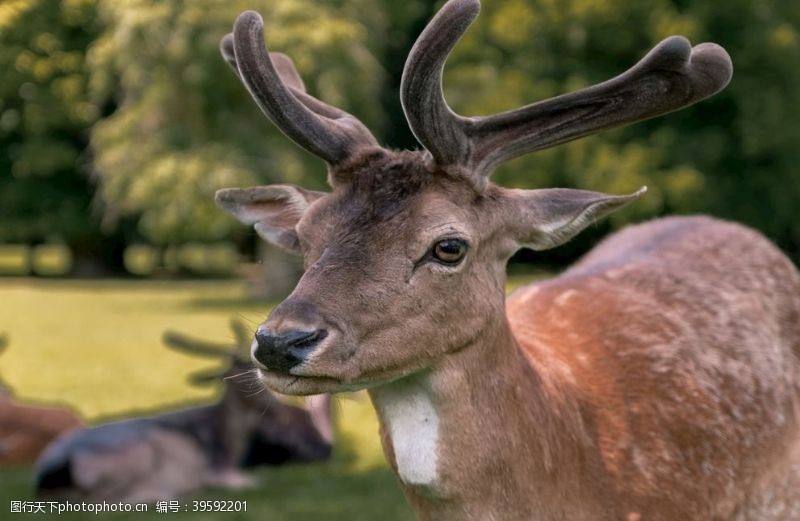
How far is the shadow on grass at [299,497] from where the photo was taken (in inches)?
299

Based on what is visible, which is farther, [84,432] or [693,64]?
[84,432]

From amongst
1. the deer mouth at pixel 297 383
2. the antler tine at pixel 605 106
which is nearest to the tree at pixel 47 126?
the antler tine at pixel 605 106

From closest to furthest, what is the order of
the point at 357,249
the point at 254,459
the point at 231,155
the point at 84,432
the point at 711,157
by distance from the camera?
the point at 357,249
the point at 84,432
the point at 254,459
the point at 231,155
the point at 711,157

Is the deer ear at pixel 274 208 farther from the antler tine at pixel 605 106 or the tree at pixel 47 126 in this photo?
the tree at pixel 47 126

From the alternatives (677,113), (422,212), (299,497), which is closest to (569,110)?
(422,212)

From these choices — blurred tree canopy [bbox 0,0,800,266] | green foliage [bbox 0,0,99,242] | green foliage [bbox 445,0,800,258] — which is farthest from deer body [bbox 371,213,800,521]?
green foliage [bbox 445,0,800,258]

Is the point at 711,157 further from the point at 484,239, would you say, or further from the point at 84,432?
the point at 484,239

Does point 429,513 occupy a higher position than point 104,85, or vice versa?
point 429,513

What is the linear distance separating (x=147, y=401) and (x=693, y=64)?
9248mm

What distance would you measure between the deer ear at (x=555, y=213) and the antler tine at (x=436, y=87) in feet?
0.91

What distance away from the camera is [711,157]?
28672 millimetres

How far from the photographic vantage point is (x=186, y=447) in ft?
27.3

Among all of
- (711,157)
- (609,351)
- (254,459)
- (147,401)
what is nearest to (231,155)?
(711,157)

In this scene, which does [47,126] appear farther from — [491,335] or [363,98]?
[491,335]
